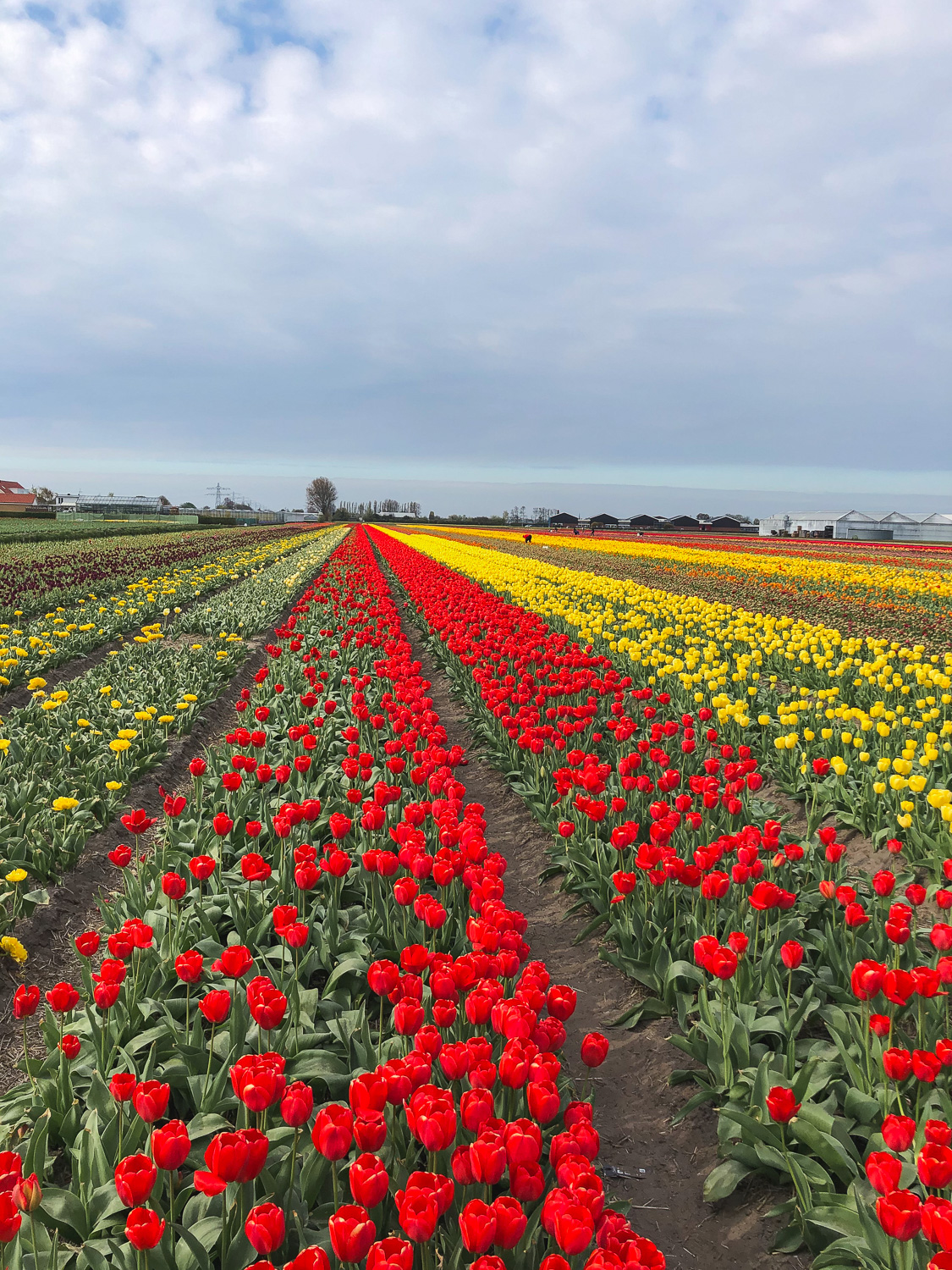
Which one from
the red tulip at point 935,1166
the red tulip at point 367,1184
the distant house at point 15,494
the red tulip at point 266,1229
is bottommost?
the red tulip at point 266,1229

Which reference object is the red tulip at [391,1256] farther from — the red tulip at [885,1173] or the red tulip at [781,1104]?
the red tulip at [781,1104]

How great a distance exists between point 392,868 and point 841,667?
18.3ft

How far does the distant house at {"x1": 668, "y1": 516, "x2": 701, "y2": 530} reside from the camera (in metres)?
94.2

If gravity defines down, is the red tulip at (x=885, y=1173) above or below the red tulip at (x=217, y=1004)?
above

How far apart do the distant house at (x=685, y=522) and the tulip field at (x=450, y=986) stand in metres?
89.9

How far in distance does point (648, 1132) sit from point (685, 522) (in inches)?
3984

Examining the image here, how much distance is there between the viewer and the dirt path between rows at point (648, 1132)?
8.17 feet

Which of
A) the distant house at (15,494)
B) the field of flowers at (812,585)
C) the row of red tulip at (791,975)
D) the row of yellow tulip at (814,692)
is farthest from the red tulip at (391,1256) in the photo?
the distant house at (15,494)

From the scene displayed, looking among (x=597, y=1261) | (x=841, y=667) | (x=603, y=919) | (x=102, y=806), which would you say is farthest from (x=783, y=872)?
(x=102, y=806)

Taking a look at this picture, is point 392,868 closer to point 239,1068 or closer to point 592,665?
point 239,1068

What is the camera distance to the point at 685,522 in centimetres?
9881

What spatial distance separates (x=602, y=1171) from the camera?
276cm

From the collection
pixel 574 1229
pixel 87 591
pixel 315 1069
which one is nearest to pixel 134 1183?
pixel 574 1229

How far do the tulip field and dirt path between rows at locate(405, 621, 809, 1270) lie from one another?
0.07 meters
